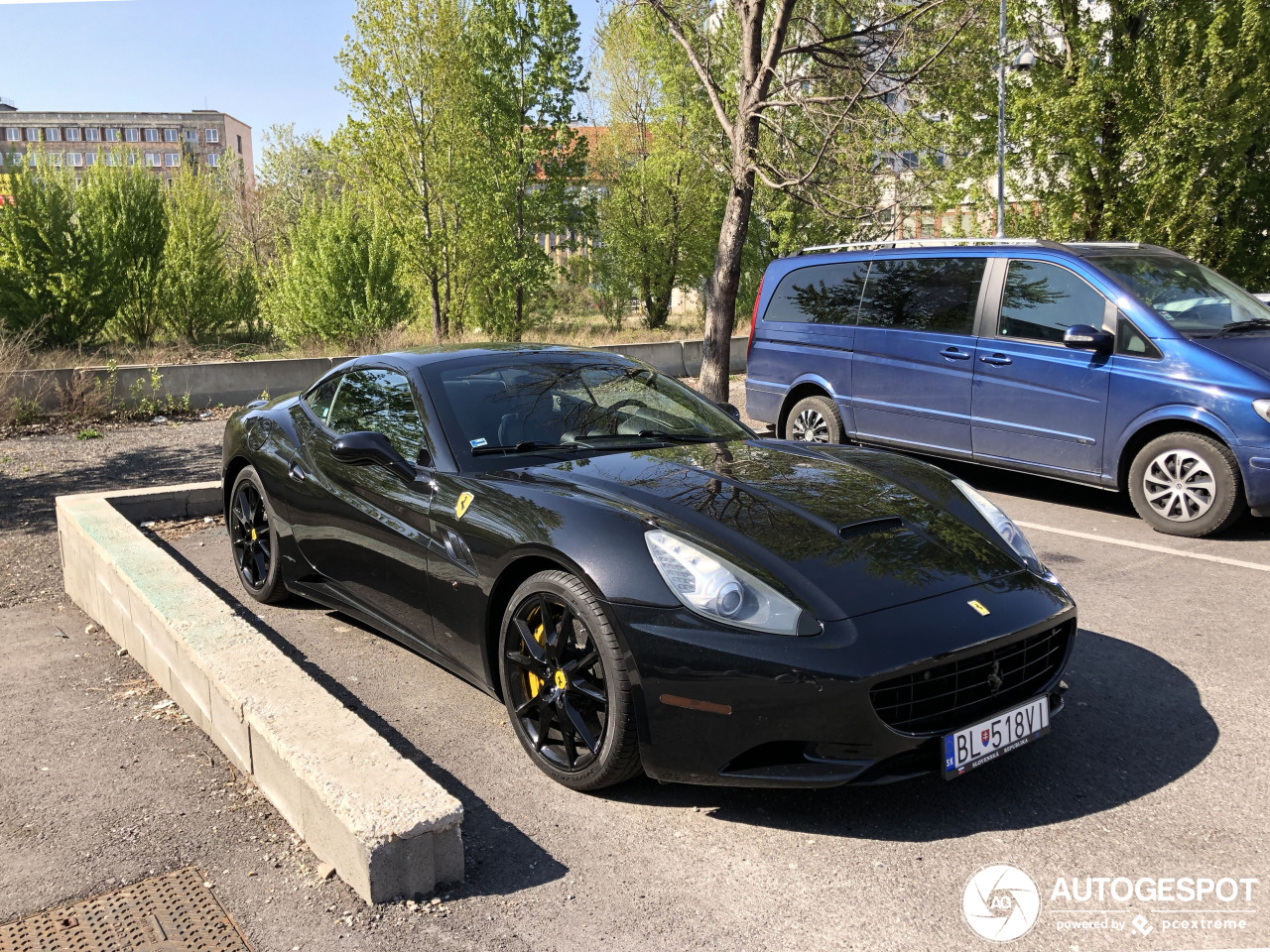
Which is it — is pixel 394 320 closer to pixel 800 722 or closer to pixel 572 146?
pixel 572 146

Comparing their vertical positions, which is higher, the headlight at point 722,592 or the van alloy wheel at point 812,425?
the headlight at point 722,592

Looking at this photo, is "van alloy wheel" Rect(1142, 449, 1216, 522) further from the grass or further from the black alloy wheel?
the grass

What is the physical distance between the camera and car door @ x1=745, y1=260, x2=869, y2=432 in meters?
8.88

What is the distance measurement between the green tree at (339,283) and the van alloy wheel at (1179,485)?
661 inches

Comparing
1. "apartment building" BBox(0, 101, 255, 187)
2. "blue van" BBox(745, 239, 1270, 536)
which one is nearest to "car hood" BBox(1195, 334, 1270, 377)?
"blue van" BBox(745, 239, 1270, 536)

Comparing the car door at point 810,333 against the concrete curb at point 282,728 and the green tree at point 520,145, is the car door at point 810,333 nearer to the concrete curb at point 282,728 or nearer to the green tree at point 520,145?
the concrete curb at point 282,728

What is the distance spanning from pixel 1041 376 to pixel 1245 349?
1283mm

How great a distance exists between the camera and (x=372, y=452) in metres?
4.11

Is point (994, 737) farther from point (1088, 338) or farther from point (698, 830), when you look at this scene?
point (1088, 338)

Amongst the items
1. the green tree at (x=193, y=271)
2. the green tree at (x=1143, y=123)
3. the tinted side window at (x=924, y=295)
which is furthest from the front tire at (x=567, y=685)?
the green tree at (x=193, y=271)

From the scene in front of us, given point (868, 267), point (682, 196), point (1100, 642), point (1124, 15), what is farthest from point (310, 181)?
point (1100, 642)

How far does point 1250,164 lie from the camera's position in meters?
17.3

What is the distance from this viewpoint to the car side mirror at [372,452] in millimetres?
4094

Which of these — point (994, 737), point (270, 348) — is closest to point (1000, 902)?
point (994, 737)
